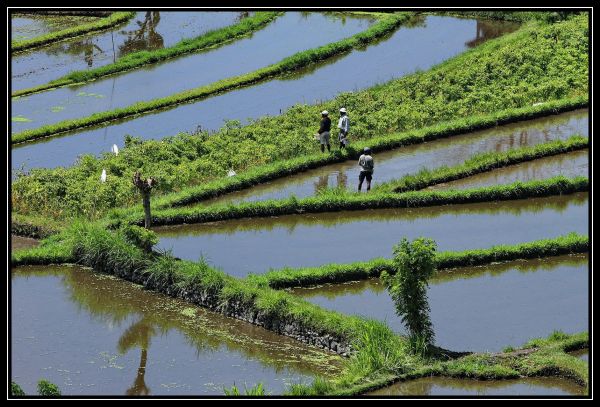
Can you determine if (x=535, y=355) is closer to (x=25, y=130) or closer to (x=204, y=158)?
(x=204, y=158)

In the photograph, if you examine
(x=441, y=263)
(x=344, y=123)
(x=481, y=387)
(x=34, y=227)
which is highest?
(x=344, y=123)

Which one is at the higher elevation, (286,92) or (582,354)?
(286,92)

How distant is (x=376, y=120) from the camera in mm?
25156

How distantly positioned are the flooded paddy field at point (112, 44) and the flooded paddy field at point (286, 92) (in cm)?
402

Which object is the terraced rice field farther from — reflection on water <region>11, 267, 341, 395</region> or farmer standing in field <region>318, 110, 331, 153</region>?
farmer standing in field <region>318, 110, 331, 153</region>

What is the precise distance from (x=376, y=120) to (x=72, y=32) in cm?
1134

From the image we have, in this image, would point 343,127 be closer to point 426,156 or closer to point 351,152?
point 351,152

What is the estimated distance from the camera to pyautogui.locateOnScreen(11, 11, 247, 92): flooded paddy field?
3077 centimetres

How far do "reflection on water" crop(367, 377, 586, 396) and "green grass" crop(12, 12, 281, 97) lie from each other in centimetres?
1607

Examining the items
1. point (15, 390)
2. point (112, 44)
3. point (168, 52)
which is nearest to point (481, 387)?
point (15, 390)

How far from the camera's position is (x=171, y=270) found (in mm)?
18219

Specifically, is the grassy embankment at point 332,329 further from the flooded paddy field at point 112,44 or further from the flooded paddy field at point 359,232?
the flooded paddy field at point 112,44

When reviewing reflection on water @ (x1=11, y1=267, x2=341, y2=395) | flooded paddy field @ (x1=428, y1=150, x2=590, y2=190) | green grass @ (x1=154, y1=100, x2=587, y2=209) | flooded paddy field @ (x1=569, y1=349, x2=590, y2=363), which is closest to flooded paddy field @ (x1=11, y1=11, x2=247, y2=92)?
green grass @ (x1=154, y1=100, x2=587, y2=209)

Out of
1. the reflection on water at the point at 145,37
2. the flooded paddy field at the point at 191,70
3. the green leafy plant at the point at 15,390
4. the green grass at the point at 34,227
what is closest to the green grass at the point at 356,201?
the green grass at the point at 34,227
